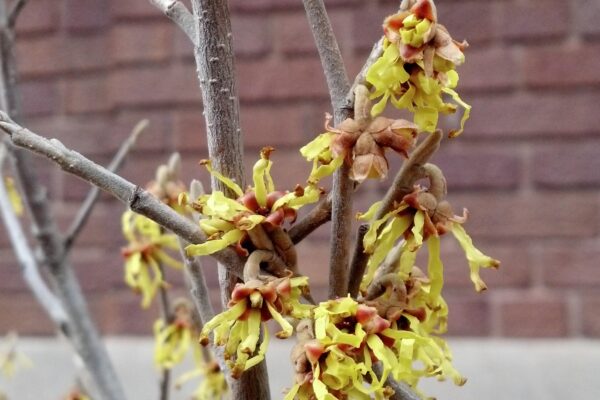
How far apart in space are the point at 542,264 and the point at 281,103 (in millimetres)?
399

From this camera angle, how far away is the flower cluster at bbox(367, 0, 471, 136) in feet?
0.73

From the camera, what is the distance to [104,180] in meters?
0.25

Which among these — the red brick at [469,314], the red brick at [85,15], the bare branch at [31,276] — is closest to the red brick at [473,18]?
the red brick at [469,314]

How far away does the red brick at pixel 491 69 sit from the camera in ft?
2.99

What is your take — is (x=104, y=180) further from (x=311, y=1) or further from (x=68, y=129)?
(x=68, y=129)

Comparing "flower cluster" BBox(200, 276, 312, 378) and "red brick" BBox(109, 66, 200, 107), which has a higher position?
"red brick" BBox(109, 66, 200, 107)

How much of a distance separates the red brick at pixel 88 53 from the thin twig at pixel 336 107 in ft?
2.76

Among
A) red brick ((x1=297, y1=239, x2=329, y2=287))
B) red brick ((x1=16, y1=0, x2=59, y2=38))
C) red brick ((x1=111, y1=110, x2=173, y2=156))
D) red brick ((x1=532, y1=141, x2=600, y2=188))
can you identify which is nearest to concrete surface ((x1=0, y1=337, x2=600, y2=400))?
red brick ((x1=297, y1=239, x2=329, y2=287))

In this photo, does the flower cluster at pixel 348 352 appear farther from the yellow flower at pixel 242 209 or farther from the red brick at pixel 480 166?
the red brick at pixel 480 166

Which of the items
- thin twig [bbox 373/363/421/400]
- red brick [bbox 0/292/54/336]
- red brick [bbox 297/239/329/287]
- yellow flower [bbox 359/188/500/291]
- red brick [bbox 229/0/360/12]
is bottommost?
red brick [bbox 0/292/54/336]

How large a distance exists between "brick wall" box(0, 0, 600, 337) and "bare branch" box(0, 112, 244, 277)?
25.1 inches

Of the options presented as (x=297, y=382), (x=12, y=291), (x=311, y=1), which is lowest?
(x=12, y=291)

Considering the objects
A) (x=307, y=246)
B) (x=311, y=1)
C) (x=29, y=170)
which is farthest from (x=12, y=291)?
(x=311, y=1)

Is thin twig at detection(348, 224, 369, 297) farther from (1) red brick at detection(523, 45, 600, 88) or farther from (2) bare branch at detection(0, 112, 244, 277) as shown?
(1) red brick at detection(523, 45, 600, 88)
